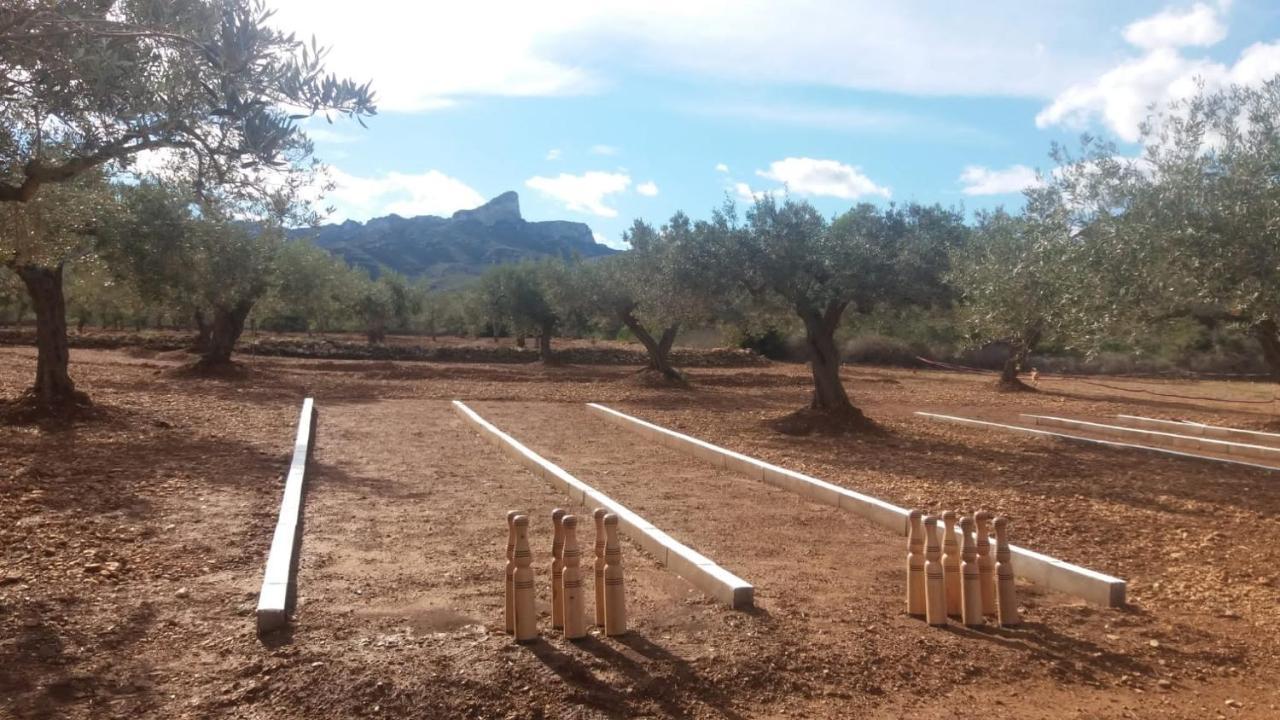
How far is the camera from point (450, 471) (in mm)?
10047

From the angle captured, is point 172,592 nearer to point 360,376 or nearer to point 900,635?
point 900,635

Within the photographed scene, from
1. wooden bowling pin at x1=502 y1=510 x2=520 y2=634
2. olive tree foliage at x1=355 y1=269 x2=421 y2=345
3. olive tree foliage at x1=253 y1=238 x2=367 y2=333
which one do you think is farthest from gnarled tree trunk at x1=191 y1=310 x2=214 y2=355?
wooden bowling pin at x1=502 y1=510 x2=520 y2=634

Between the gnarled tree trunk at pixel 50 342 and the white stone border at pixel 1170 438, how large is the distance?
1585cm

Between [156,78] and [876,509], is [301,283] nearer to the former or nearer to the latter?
[156,78]

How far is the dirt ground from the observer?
13.4 feet

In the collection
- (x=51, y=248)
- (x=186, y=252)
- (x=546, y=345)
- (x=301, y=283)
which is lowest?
(x=546, y=345)

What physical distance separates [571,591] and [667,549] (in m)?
1.78

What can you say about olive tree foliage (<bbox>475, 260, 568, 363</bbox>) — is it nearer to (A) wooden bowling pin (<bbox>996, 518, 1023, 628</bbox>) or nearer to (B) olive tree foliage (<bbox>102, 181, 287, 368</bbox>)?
(B) olive tree foliage (<bbox>102, 181, 287, 368</bbox>)

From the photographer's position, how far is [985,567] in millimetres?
5219

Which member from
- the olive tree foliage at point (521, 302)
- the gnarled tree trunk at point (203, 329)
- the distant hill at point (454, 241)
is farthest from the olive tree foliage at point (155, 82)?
the distant hill at point (454, 241)

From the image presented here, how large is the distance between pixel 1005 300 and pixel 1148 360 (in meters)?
27.3

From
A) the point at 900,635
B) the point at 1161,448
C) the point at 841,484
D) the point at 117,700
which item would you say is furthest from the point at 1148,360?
the point at 117,700

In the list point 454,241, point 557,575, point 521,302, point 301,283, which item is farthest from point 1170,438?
point 454,241

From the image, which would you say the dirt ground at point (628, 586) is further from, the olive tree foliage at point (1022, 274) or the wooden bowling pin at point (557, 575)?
the olive tree foliage at point (1022, 274)
